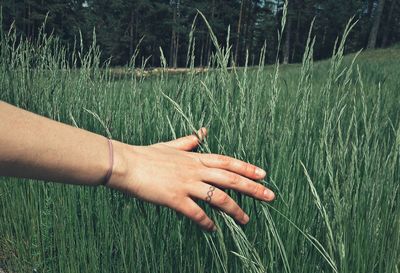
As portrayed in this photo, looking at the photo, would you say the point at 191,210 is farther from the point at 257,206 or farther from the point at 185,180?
the point at 257,206

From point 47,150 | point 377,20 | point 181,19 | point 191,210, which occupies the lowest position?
point 191,210

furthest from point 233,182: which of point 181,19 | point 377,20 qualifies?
point 181,19

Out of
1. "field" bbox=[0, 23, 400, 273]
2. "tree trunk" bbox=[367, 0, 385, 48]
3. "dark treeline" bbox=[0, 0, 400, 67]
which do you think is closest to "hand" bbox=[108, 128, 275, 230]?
"field" bbox=[0, 23, 400, 273]

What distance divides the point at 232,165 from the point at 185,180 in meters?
0.11

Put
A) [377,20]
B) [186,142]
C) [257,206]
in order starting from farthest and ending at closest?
[377,20] < [257,206] < [186,142]

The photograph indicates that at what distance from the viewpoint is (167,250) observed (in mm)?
1372

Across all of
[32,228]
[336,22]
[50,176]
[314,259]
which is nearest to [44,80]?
[32,228]

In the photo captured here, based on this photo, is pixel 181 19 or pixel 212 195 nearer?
pixel 212 195

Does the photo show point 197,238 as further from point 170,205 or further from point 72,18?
point 72,18

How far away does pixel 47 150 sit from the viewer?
0.83 meters

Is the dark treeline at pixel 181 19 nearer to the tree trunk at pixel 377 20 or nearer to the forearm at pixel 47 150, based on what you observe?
the tree trunk at pixel 377 20

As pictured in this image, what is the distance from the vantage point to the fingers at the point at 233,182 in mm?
888

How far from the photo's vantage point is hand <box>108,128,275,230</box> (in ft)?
2.92

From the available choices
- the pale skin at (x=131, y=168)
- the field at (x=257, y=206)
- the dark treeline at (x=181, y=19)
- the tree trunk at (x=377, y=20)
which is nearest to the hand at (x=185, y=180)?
the pale skin at (x=131, y=168)
